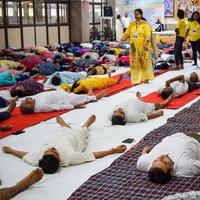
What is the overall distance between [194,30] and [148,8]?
9435 millimetres

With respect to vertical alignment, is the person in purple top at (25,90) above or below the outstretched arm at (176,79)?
below

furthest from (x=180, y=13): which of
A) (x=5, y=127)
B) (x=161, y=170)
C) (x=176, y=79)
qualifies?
(x=161, y=170)

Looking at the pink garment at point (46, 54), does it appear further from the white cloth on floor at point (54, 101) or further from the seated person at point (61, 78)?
the white cloth on floor at point (54, 101)

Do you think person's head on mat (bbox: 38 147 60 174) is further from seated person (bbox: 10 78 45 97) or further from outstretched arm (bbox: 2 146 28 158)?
seated person (bbox: 10 78 45 97)

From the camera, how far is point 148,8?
1883 centimetres

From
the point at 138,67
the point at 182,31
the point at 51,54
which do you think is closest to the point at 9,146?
the point at 138,67

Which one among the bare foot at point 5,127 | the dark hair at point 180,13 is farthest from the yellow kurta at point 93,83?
the dark hair at point 180,13

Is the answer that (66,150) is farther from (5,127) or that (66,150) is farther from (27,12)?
(27,12)

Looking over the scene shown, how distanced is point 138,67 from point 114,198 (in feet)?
16.0

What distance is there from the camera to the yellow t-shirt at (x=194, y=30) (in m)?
9.67

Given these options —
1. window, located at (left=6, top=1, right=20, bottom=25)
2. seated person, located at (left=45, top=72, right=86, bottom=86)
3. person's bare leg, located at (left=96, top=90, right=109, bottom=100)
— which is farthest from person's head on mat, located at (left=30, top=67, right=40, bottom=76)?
window, located at (left=6, top=1, right=20, bottom=25)

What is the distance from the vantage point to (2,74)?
8.04 meters

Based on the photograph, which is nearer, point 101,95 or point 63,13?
point 101,95

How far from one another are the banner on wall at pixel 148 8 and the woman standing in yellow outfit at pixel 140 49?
11.3m
